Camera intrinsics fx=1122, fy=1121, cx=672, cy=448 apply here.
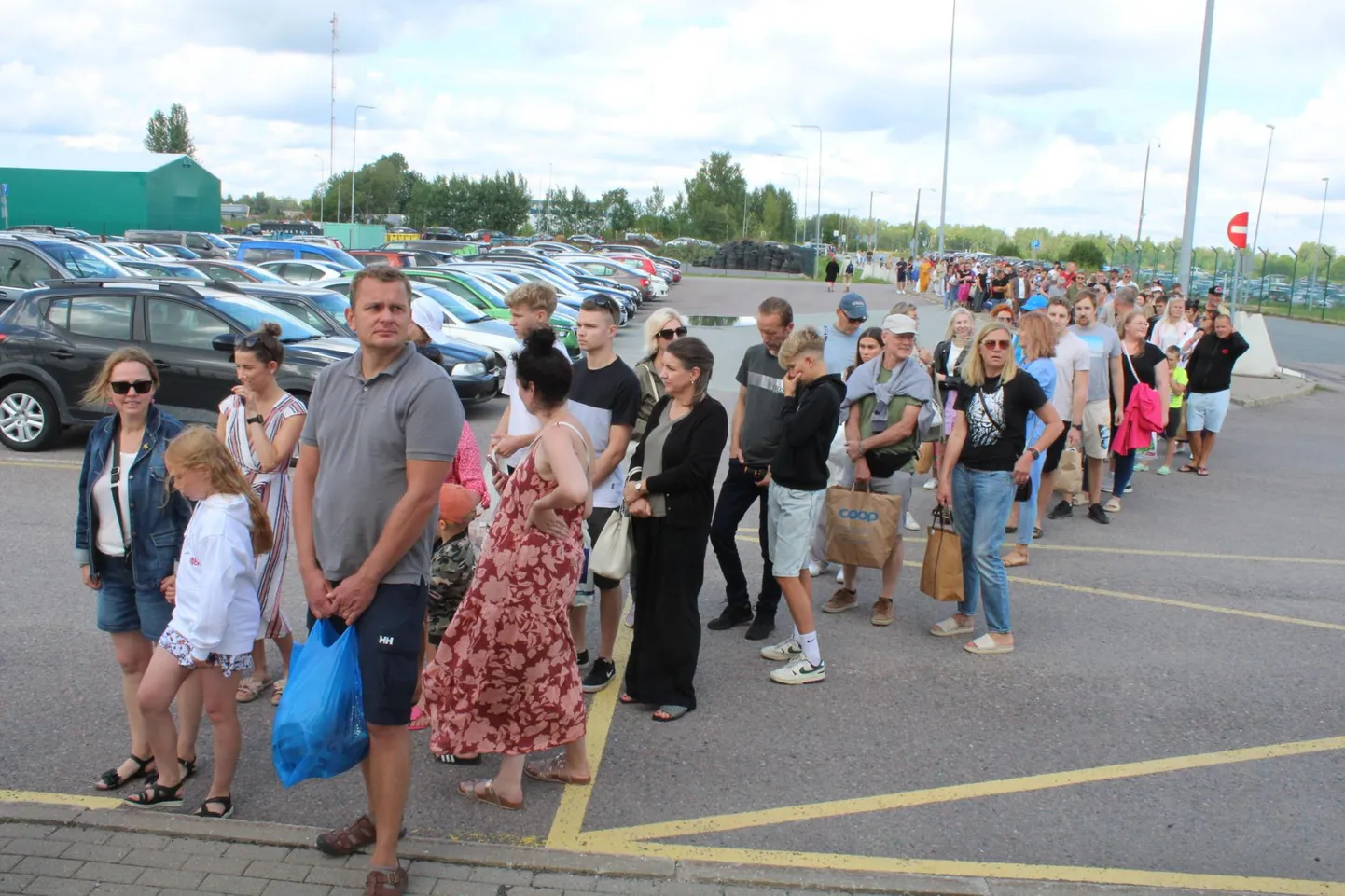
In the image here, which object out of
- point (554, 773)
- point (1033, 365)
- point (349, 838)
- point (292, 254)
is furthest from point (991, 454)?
point (292, 254)

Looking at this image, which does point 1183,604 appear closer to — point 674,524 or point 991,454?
point 991,454

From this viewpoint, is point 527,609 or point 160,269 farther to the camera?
point 160,269

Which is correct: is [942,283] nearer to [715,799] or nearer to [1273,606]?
[1273,606]

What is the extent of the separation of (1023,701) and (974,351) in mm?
1917

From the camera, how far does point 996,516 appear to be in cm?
615

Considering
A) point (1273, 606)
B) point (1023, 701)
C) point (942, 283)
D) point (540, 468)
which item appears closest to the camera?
point (540, 468)

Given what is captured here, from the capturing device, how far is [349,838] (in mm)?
3877

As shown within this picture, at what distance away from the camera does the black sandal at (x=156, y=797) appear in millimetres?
4234

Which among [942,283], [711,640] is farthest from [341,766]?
[942,283]

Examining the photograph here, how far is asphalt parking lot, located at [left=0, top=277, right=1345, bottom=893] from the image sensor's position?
4.21m

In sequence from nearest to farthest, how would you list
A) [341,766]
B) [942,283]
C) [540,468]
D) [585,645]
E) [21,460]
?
1. [341,766]
2. [540,468]
3. [585,645]
4. [21,460]
5. [942,283]

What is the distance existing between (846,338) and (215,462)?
4.53 metres

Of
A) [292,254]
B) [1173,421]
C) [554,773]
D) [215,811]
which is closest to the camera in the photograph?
[215,811]

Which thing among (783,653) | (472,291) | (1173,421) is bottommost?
(783,653)
